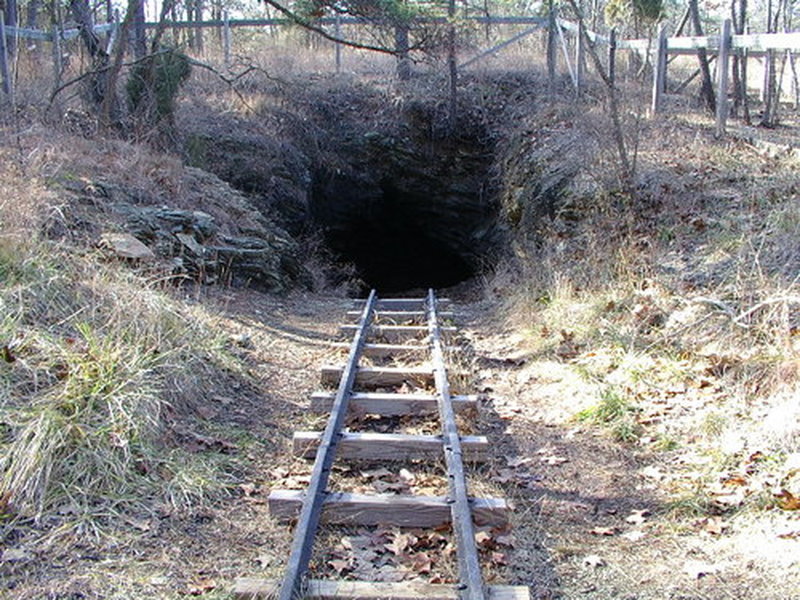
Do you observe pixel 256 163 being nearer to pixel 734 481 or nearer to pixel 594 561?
pixel 734 481

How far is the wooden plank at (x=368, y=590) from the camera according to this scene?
3490 millimetres

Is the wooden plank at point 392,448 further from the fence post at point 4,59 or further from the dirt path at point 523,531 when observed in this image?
the fence post at point 4,59

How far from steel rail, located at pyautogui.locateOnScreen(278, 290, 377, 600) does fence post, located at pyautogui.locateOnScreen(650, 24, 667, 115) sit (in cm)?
950

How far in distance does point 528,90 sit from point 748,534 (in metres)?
15.9

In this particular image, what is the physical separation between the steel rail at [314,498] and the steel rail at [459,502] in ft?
2.55

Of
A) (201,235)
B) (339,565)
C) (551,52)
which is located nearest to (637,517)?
(339,565)

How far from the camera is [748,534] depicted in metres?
4.21

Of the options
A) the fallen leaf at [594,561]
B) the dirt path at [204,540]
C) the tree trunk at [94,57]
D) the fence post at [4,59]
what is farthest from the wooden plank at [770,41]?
the fence post at [4,59]

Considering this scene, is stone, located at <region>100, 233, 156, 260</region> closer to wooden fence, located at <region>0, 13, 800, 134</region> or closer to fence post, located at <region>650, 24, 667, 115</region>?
wooden fence, located at <region>0, 13, 800, 134</region>

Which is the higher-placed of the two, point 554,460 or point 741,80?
point 741,80

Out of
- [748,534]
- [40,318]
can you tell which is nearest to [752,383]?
[748,534]

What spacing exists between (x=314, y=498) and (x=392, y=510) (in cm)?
47

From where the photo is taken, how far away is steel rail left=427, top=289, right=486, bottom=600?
11.5 feet

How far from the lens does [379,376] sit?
695 centimetres
